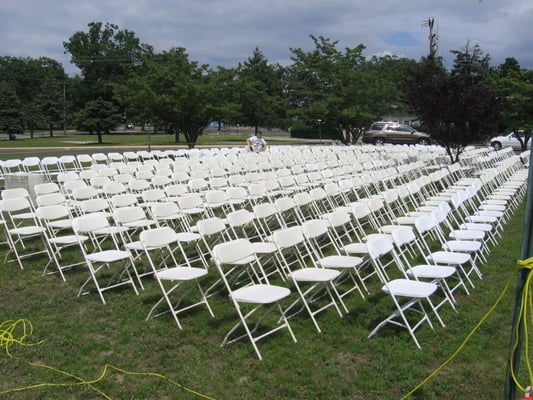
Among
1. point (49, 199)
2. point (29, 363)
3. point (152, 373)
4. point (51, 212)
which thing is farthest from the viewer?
point (49, 199)

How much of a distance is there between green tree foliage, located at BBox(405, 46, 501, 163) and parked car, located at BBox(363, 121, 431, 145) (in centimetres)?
1468

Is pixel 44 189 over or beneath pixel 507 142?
beneath

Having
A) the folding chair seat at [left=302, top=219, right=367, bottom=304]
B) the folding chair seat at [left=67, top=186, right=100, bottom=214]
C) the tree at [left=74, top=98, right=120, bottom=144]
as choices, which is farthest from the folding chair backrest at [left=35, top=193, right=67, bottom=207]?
the tree at [left=74, top=98, right=120, bottom=144]

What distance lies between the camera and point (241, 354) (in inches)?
161

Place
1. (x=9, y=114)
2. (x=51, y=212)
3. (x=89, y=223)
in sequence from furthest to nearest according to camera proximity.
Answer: (x=9, y=114)
(x=51, y=212)
(x=89, y=223)

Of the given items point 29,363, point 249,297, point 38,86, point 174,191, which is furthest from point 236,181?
point 38,86

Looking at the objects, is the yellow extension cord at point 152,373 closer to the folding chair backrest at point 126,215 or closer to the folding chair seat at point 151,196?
the folding chair backrest at point 126,215

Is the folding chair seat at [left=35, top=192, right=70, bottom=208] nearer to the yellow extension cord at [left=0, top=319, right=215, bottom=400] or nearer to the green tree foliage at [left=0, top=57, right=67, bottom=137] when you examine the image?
the yellow extension cord at [left=0, top=319, right=215, bottom=400]

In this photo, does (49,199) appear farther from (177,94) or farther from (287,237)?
(177,94)

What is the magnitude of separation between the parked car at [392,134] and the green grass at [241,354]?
25.3 meters

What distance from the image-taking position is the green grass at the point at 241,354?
358cm

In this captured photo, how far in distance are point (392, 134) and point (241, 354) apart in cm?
2748

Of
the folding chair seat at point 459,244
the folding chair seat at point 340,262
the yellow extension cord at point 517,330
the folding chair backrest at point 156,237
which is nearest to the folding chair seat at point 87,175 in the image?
the folding chair backrest at point 156,237

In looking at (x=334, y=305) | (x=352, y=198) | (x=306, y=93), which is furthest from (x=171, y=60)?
(x=334, y=305)
